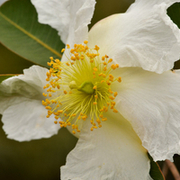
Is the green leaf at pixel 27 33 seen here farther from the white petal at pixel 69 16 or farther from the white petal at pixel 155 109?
the white petal at pixel 155 109

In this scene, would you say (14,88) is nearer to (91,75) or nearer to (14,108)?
(14,108)

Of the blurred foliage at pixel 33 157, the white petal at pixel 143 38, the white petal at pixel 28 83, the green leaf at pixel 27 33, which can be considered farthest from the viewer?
the blurred foliage at pixel 33 157

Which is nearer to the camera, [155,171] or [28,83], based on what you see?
[155,171]

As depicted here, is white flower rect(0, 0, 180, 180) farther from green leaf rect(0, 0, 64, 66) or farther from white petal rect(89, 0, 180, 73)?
green leaf rect(0, 0, 64, 66)

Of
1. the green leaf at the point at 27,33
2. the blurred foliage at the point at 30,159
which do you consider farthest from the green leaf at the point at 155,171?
the blurred foliage at the point at 30,159

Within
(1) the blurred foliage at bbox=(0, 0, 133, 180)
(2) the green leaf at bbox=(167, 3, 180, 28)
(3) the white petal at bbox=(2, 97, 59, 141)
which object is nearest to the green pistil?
(3) the white petal at bbox=(2, 97, 59, 141)

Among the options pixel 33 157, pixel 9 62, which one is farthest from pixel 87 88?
pixel 33 157

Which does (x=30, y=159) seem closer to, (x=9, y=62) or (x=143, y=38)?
(x=9, y=62)
